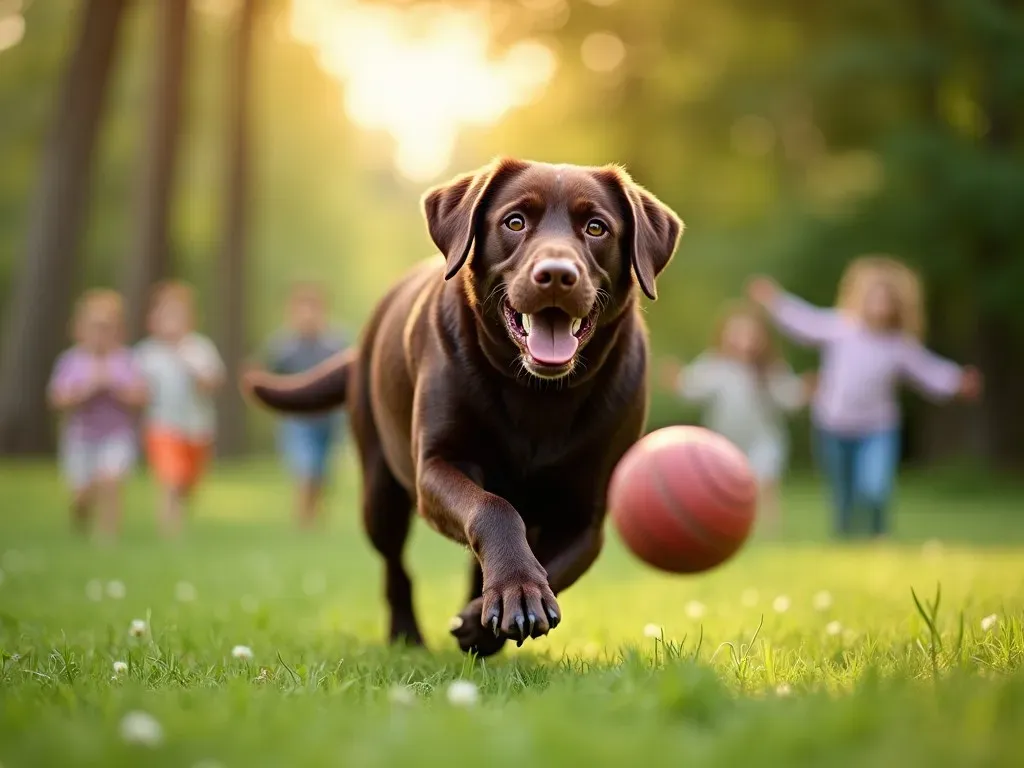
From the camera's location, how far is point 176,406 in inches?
479

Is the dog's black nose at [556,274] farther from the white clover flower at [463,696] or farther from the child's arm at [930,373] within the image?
the child's arm at [930,373]

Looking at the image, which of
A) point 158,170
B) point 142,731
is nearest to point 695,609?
point 142,731

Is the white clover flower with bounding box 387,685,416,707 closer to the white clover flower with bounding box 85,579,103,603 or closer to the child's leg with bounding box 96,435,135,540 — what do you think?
the white clover flower with bounding box 85,579,103,603

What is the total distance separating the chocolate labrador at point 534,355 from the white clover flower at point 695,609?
1370mm

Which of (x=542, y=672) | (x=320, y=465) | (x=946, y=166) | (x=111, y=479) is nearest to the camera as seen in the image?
(x=542, y=672)

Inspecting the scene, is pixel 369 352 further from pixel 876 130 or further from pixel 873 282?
pixel 876 130

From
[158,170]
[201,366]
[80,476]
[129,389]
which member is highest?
[158,170]

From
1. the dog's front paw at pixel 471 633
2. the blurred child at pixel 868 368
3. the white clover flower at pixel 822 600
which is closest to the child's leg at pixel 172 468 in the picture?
the blurred child at pixel 868 368

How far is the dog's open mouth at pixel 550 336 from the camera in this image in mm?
3779

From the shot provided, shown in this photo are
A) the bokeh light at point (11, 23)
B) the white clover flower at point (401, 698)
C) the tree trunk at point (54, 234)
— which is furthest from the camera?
the bokeh light at point (11, 23)

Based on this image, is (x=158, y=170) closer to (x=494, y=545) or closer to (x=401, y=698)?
(x=494, y=545)

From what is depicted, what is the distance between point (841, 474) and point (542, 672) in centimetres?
841

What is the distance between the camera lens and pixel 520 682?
3254 millimetres

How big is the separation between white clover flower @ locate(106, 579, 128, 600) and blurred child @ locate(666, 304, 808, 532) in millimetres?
7286
